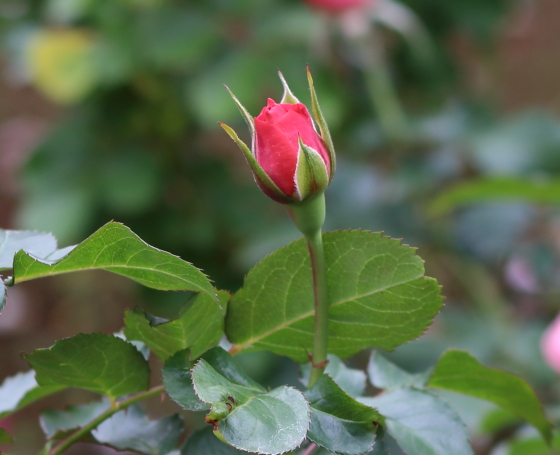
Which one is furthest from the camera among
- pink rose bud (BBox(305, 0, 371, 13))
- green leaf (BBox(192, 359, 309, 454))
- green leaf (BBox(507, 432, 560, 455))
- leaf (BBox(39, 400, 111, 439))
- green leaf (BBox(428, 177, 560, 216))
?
pink rose bud (BBox(305, 0, 371, 13))

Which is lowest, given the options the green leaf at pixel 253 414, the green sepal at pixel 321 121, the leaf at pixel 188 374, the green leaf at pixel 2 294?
the leaf at pixel 188 374

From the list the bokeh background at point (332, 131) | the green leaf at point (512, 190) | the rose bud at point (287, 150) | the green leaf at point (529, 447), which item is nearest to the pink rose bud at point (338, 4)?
the bokeh background at point (332, 131)

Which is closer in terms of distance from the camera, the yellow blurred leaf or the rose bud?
the rose bud

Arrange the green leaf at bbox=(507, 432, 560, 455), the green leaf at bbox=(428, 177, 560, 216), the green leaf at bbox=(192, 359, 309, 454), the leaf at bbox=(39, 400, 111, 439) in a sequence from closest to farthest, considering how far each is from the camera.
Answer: the green leaf at bbox=(192, 359, 309, 454) < the leaf at bbox=(39, 400, 111, 439) < the green leaf at bbox=(507, 432, 560, 455) < the green leaf at bbox=(428, 177, 560, 216)

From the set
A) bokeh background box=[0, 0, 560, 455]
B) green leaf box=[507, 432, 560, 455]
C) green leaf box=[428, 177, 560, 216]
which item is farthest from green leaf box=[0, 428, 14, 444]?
bokeh background box=[0, 0, 560, 455]

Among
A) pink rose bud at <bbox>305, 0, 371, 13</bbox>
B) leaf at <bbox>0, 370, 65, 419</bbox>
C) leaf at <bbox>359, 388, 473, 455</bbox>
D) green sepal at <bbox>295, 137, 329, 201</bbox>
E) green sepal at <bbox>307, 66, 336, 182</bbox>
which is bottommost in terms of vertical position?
leaf at <bbox>0, 370, 65, 419</bbox>

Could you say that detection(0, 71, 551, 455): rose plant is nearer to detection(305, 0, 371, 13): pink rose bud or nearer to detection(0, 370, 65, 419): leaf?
detection(0, 370, 65, 419): leaf

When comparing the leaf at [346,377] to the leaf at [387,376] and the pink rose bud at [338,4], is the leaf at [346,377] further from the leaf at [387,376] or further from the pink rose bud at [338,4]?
the pink rose bud at [338,4]

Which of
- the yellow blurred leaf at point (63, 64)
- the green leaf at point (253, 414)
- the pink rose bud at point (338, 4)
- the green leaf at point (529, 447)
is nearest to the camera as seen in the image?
the green leaf at point (253, 414)
